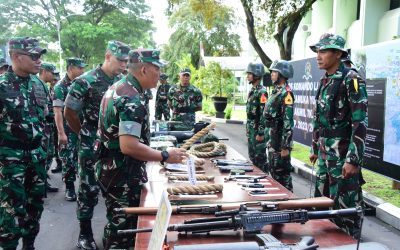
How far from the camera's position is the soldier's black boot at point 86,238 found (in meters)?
3.68

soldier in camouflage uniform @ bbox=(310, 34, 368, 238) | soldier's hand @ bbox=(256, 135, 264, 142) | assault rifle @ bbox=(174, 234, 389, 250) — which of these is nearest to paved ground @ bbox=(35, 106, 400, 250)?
soldier's hand @ bbox=(256, 135, 264, 142)

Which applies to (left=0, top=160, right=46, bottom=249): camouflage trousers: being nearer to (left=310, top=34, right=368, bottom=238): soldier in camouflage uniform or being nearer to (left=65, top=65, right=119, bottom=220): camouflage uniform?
(left=65, top=65, right=119, bottom=220): camouflage uniform

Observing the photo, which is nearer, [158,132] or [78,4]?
[158,132]

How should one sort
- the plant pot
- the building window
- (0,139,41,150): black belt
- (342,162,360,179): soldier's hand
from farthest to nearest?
1. the plant pot
2. the building window
3. (0,139,41,150): black belt
4. (342,162,360,179): soldier's hand

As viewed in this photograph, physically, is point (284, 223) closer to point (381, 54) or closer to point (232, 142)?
point (381, 54)

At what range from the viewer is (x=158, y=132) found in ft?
16.3

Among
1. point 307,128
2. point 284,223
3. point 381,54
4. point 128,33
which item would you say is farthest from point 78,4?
point 284,223

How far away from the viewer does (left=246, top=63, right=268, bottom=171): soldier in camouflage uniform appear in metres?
5.67

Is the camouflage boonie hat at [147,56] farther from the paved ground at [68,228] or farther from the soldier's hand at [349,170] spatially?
the paved ground at [68,228]

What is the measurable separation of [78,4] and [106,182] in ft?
91.4

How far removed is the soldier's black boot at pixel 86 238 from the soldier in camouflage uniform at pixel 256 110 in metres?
2.82

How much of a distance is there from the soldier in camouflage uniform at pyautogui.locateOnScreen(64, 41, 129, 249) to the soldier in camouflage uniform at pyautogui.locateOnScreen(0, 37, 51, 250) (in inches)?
12.3

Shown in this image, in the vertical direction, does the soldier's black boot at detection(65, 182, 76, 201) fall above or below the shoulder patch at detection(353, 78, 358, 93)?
below

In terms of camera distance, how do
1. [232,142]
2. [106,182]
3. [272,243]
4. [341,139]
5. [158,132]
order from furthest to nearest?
[232,142] < [158,132] < [341,139] < [106,182] < [272,243]
